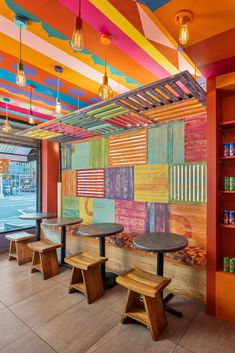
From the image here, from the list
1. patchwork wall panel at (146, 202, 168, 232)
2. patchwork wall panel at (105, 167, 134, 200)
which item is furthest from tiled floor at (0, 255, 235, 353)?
patchwork wall panel at (105, 167, 134, 200)

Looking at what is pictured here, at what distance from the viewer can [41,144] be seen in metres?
5.14

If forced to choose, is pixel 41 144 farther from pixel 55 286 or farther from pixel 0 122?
pixel 55 286

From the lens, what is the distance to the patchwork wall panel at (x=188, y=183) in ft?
8.78

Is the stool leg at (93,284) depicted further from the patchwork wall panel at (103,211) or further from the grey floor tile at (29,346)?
the patchwork wall panel at (103,211)

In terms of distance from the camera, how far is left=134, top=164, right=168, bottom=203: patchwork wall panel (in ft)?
10.0

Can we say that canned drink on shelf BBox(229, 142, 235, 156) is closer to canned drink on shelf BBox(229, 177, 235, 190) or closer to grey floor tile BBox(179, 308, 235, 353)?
canned drink on shelf BBox(229, 177, 235, 190)

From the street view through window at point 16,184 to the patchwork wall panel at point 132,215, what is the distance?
8.54 feet

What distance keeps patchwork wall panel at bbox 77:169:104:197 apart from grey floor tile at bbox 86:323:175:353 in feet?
7.50

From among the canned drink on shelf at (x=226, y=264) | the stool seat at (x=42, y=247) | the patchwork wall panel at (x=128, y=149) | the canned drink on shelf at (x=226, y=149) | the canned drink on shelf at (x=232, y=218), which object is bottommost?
the stool seat at (x=42, y=247)

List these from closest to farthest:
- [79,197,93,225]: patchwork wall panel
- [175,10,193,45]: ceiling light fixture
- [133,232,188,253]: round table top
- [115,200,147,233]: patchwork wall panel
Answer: [175,10,193,45]: ceiling light fixture
[133,232,188,253]: round table top
[115,200,147,233]: patchwork wall panel
[79,197,93,225]: patchwork wall panel

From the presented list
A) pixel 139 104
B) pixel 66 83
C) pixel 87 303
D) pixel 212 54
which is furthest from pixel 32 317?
pixel 212 54

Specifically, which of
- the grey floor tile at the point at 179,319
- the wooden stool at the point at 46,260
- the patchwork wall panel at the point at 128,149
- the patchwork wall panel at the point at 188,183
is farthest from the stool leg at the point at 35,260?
the patchwork wall panel at the point at 188,183

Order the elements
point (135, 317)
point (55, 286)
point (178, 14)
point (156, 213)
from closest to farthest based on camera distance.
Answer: point (178, 14) → point (135, 317) → point (55, 286) → point (156, 213)

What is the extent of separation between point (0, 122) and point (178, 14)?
13.9 feet
